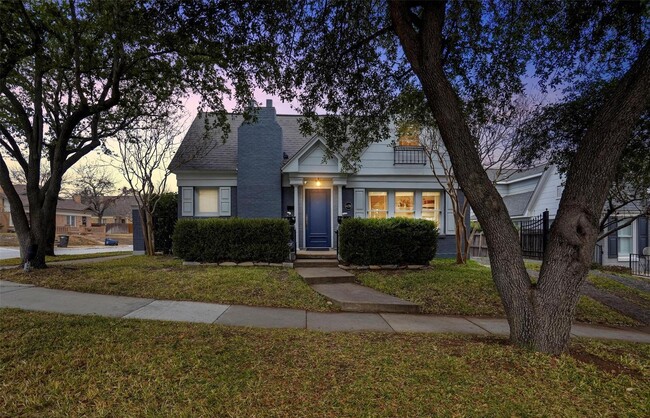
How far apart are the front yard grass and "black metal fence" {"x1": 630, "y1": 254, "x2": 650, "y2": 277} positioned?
14.0m

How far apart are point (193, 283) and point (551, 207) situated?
705 inches

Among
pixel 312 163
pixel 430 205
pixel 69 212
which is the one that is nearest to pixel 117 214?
pixel 69 212

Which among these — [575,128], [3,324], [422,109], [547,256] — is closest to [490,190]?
[547,256]

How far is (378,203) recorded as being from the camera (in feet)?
43.6

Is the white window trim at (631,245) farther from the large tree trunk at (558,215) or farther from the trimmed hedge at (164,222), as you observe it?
the trimmed hedge at (164,222)

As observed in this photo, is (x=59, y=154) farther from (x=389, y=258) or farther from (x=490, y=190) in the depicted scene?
(x=490, y=190)

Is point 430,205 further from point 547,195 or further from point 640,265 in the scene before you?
point 640,265

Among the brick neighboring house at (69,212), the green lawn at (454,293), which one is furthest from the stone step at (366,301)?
the brick neighboring house at (69,212)

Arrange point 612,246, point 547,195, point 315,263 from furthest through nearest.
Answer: point 547,195
point 612,246
point 315,263

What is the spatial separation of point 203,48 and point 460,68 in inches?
198

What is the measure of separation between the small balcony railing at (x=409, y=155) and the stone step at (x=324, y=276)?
5.84 m

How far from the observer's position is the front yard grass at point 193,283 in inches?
254

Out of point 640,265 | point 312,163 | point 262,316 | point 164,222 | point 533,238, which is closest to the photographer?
point 262,316

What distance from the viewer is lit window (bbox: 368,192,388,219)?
43.3 feet
